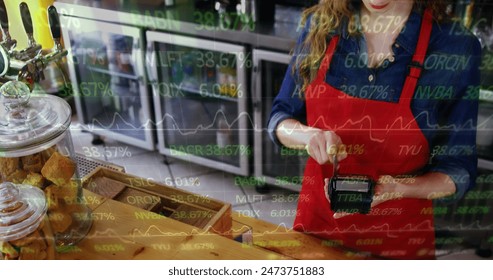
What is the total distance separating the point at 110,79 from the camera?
1.13m

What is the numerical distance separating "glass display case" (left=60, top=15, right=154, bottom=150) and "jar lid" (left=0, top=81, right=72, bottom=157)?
0.26 meters

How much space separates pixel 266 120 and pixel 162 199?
13.0 inches

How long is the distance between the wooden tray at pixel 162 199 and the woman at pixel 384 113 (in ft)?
0.67

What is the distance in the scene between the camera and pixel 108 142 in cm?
103

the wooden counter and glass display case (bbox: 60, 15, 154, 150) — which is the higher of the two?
glass display case (bbox: 60, 15, 154, 150)

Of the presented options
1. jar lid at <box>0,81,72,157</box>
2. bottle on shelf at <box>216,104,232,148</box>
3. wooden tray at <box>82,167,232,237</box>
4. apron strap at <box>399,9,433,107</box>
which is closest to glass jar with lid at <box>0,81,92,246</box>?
jar lid at <box>0,81,72,157</box>

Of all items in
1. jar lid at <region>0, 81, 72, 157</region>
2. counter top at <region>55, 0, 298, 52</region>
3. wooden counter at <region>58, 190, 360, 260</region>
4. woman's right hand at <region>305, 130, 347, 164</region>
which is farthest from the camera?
counter top at <region>55, 0, 298, 52</region>

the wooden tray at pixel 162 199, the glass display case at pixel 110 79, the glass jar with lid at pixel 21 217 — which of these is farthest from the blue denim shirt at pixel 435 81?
the glass jar with lid at pixel 21 217

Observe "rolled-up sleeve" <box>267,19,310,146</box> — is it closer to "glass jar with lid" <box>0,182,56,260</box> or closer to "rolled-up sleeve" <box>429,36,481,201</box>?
"rolled-up sleeve" <box>429,36,481,201</box>

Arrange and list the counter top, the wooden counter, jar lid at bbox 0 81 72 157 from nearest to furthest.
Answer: jar lid at bbox 0 81 72 157 < the wooden counter < the counter top

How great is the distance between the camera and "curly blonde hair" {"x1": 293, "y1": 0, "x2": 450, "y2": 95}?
0.86 meters

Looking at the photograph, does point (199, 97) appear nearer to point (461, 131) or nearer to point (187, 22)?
point (187, 22)

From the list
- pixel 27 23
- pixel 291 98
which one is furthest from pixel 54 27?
pixel 291 98
